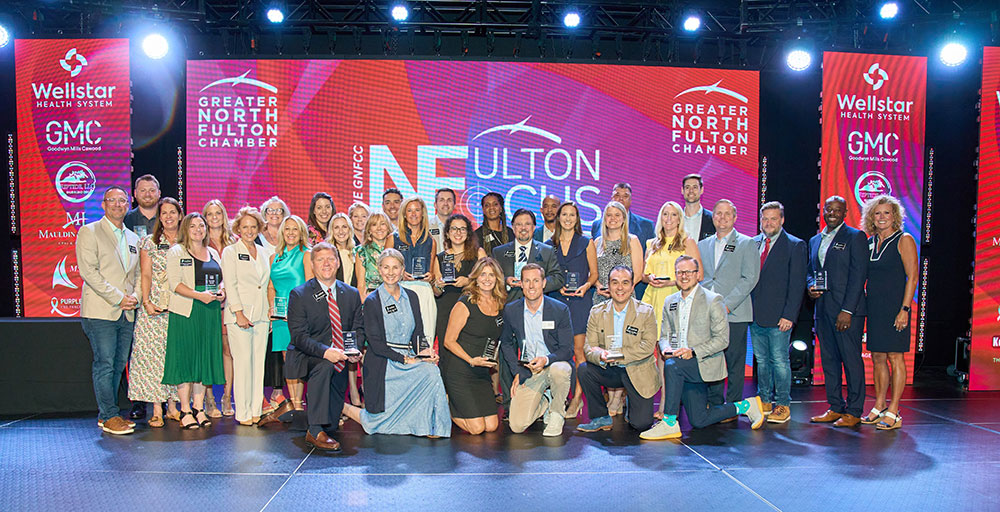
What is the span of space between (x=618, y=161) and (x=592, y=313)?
3.06 metres

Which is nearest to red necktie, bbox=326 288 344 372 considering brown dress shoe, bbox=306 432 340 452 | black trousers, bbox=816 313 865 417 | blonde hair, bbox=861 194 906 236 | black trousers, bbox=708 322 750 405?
brown dress shoe, bbox=306 432 340 452

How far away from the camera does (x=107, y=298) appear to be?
4.55 meters

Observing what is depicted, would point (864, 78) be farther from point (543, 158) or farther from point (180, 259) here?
point (180, 259)

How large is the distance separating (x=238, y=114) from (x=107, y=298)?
122 inches

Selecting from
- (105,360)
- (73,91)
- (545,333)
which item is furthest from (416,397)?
(73,91)

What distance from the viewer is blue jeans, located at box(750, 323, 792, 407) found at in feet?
16.2

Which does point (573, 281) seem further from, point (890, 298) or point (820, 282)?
point (890, 298)

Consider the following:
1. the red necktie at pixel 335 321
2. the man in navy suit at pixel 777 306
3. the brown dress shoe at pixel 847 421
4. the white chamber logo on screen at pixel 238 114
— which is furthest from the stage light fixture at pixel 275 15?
the brown dress shoe at pixel 847 421

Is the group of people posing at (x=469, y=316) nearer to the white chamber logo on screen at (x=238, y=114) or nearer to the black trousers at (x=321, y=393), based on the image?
the black trousers at (x=321, y=393)

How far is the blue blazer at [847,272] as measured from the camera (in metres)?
4.76

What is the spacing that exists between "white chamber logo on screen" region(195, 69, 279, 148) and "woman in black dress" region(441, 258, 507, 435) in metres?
3.68

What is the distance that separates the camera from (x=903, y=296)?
15.6 feet

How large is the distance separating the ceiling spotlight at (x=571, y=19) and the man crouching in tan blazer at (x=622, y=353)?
3459 mm

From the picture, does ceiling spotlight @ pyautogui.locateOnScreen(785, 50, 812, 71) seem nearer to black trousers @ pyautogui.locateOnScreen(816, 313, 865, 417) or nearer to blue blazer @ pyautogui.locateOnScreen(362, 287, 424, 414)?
black trousers @ pyautogui.locateOnScreen(816, 313, 865, 417)
